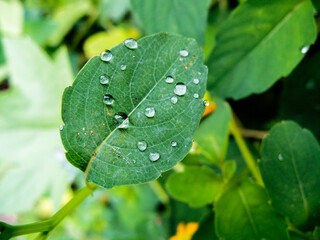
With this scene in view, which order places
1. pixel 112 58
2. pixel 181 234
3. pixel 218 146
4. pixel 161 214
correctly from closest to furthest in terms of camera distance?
1. pixel 112 58
2. pixel 218 146
3. pixel 181 234
4. pixel 161 214

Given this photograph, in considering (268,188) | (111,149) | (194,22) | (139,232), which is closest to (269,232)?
(268,188)

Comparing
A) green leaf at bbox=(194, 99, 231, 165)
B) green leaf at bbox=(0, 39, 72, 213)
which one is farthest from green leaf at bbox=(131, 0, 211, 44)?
green leaf at bbox=(0, 39, 72, 213)

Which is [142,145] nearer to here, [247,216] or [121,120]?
[121,120]

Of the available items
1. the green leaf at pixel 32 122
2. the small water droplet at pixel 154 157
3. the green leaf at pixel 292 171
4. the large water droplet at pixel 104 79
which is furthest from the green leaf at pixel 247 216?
the green leaf at pixel 32 122

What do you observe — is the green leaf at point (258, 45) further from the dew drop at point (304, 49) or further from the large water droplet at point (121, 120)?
the large water droplet at point (121, 120)

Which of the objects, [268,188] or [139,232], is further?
[139,232]

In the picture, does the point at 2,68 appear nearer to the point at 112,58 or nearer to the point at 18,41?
the point at 18,41

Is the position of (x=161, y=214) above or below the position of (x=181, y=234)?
below

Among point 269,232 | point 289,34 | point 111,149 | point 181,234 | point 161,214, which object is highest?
point 111,149
